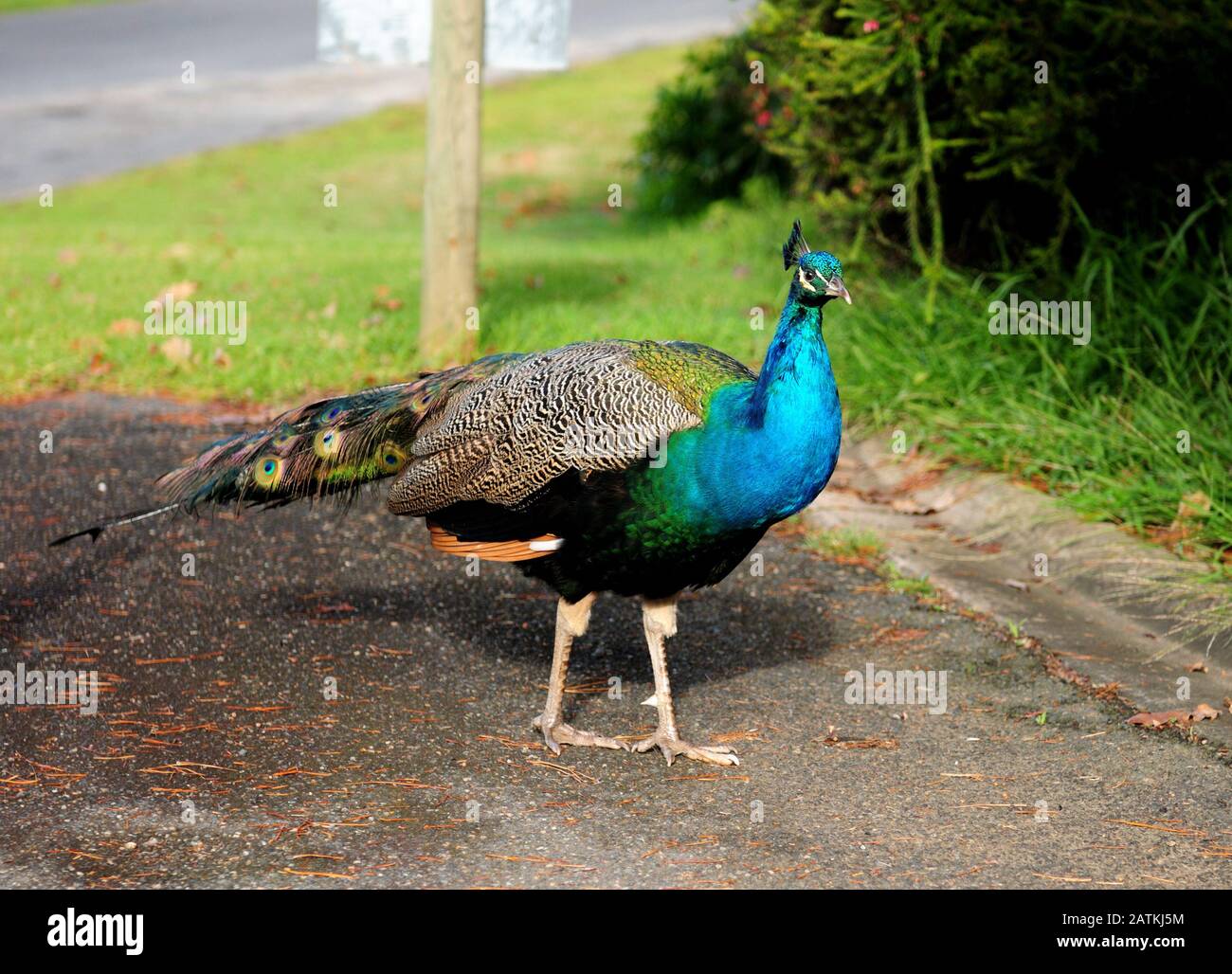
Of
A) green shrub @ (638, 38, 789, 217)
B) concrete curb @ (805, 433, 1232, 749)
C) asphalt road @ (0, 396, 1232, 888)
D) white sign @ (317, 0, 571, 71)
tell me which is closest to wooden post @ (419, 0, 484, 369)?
white sign @ (317, 0, 571, 71)

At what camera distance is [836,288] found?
4066 mm

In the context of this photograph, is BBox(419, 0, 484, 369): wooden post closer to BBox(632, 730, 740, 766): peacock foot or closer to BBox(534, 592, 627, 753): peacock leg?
BBox(534, 592, 627, 753): peacock leg

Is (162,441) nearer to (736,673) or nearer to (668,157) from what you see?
(736,673)

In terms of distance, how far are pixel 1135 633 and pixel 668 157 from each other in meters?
8.09

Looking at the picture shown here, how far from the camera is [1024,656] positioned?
5223mm

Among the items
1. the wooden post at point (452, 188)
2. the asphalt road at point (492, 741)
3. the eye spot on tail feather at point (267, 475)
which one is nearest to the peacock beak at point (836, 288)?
the asphalt road at point (492, 741)

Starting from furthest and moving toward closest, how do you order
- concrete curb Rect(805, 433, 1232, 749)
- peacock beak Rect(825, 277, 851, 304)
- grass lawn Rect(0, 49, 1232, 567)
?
grass lawn Rect(0, 49, 1232, 567) → concrete curb Rect(805, 433, 1232, 749) → peacock beak Rect(825, 277, 851, 304)

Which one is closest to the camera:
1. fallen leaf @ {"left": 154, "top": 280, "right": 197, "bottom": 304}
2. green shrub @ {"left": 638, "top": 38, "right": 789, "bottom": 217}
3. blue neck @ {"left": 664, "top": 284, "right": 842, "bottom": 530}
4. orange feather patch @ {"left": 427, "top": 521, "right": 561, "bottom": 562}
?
blue neck @ {"left": 664, "top": 284, "right": 842, "bottom": 530}

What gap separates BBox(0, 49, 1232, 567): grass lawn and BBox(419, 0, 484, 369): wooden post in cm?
25

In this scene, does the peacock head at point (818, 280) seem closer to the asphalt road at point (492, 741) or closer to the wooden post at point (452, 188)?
the asphalt road at point (492, 741)

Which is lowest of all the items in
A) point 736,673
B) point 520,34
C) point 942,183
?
point 736,673

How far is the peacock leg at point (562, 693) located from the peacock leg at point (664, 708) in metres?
0.14

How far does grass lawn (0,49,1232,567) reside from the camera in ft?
21.2

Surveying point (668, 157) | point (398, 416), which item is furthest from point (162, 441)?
point (668, 157)
